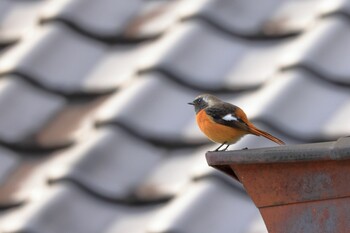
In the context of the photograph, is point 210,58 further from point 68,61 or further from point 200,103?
point 200,103

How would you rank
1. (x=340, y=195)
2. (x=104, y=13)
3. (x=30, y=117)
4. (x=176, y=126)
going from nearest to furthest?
(x=340, y=195) → (x=176, y=126) → (x=30, y=117) → (x=104, y=13)

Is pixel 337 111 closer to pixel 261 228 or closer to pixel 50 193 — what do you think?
pixel 261 228

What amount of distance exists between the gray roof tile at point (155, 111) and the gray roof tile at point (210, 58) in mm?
52

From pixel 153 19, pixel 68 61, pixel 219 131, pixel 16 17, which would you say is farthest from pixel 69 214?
pixel 16 17

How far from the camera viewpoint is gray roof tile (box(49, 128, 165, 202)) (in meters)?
3.73

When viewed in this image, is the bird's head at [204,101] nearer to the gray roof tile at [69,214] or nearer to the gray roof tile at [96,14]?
the gray roof tile at [69,214]

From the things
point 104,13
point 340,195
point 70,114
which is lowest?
point 340,195

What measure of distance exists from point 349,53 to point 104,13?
1138 mm

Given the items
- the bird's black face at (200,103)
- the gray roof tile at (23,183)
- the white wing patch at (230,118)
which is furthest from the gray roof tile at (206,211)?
the gray roof tile at (23,183)

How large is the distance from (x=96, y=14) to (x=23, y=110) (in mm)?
597

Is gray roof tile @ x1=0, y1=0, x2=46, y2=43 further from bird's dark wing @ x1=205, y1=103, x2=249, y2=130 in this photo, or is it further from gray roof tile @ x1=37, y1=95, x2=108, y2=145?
bird's dark wing @ x1=205, y1=103, x2=249, y2=130

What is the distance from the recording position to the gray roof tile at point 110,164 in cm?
373

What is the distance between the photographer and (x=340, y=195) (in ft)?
6.67

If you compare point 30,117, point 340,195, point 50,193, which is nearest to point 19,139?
point 30,117
